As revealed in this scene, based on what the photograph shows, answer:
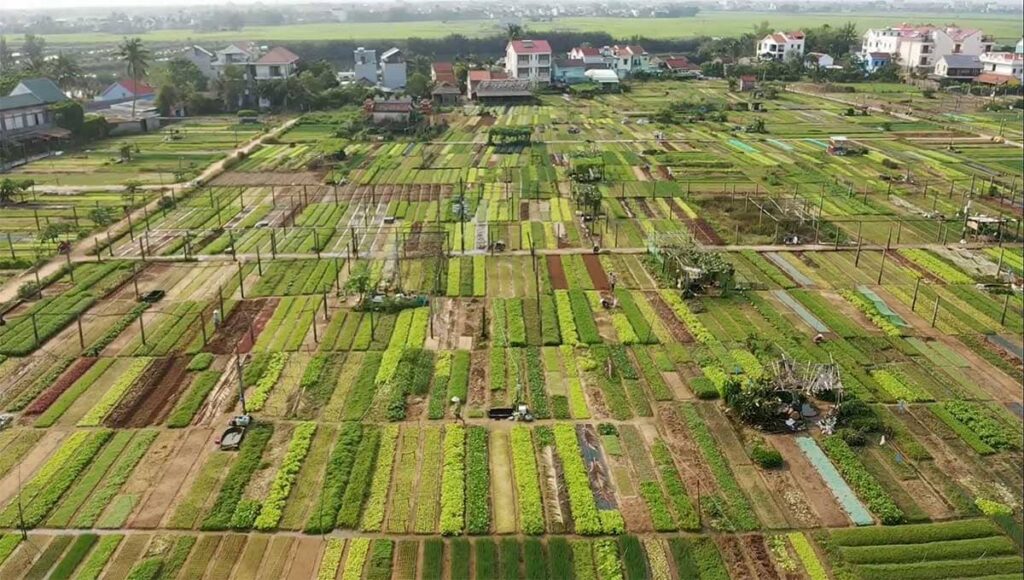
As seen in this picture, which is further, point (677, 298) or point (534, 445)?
point (677, 298)

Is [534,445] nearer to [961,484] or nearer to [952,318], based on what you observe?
[961,484]

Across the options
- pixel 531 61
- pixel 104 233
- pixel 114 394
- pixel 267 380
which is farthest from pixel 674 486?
pixel 531 61

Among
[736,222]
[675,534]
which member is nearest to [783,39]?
[736,222]

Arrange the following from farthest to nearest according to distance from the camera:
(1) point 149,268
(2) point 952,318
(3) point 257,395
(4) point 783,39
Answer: (4) point 783,39
(1) point 149,268
(2) point 952,318
(3) point 257,395

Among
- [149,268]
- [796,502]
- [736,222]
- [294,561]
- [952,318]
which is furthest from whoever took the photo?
[736,222]

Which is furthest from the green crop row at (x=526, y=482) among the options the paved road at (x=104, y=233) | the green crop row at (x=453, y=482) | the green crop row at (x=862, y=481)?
the paved road at (x=104, y=233)

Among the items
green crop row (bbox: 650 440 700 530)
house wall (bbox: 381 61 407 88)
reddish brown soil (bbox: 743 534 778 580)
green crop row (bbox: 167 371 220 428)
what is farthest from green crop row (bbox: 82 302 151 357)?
house wall (bbox: 381 61 407 88)

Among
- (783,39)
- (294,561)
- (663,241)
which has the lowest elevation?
(294,561)

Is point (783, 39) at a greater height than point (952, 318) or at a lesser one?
greater
